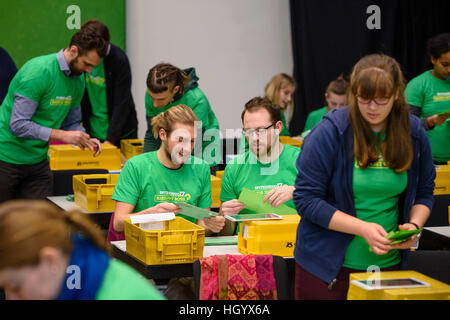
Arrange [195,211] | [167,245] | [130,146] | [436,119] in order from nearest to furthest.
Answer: [167,245] < [195,211] < [436,119] < [130,146]

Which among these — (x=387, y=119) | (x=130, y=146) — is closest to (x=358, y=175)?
(x=387, y=119)

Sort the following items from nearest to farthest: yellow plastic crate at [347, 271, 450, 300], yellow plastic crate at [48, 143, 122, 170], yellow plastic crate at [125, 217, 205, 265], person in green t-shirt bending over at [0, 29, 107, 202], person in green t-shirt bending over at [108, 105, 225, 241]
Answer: yellow plastic crate at [347, 271, 450, 300], yellow plastic crate at [125, 217, 205, 265], person in green t-shirt bending over at [108, 105, 225, 241], person in green t-shirt bending over at [0, 29, 107, 202], yellow plastic crate at [48, 143, 122, 170]

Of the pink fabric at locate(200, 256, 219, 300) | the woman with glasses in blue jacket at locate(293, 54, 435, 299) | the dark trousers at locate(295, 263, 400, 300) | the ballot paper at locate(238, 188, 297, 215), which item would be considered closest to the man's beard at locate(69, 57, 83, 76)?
the ballot paper at locate(238, 188, 297, 215)

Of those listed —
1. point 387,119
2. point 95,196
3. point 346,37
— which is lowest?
point 95,196

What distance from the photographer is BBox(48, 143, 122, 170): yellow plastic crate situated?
472 cm

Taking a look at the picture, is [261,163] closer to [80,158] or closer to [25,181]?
[25,181]

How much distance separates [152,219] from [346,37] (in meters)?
4.94

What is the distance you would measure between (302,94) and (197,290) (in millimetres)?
5005

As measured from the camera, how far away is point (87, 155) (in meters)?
4.79

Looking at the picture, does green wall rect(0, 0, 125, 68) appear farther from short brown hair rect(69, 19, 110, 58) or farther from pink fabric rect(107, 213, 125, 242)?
pink fabric rect(107, 213, 125, 242)

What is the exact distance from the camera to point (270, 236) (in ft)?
9.46

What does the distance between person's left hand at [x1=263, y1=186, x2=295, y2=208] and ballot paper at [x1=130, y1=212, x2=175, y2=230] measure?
1.44ft

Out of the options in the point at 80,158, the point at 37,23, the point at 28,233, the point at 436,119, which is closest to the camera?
the point at 28,233
